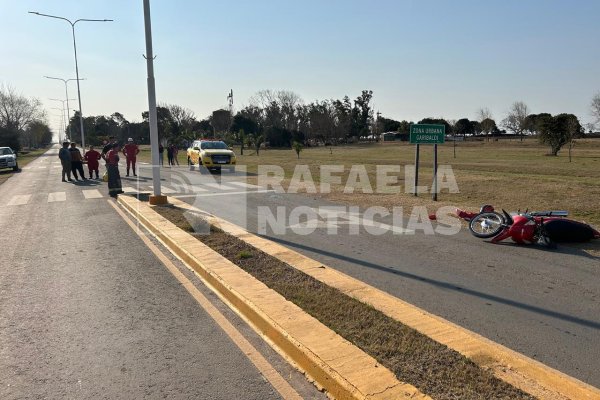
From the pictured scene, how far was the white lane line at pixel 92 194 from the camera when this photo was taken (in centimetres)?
1631

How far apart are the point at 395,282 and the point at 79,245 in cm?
589

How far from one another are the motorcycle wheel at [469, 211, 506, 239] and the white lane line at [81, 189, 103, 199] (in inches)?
479

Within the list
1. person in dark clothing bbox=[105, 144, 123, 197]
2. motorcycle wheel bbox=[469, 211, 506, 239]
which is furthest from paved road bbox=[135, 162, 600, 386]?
person in dark clothing bbox=[105, 144, 123, 197]

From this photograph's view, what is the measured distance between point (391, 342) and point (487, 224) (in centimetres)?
539

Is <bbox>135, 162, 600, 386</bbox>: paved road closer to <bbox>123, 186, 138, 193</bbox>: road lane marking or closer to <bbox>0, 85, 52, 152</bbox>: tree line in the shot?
<bbox>123, 186, 138, 193</bbox>: road lane marking

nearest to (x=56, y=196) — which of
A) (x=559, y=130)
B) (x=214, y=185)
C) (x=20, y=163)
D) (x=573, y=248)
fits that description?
(x=214, y=185)

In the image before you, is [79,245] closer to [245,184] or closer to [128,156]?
[245,184]

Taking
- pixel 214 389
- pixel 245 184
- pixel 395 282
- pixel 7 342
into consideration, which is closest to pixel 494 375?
pixel 214 389

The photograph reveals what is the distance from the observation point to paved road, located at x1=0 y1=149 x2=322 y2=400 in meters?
3.84

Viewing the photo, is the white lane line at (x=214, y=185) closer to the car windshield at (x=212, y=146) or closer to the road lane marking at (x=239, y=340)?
the car windshield at (x=212, y=146)

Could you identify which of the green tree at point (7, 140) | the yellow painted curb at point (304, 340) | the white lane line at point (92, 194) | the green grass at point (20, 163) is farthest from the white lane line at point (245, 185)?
the green tree at point (7, 140)

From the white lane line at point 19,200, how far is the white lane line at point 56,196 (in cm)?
67

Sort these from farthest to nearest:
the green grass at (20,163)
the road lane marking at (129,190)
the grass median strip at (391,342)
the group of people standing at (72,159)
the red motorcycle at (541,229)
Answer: the green grass at (20,163) < the group of people standing at (72,159) < the road lane marking at (129,190) < the red motorcycle at (541,229) < the grass median strip at (391,342)

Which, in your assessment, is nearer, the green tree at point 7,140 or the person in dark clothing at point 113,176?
the person in dark clothing at point 113,176
